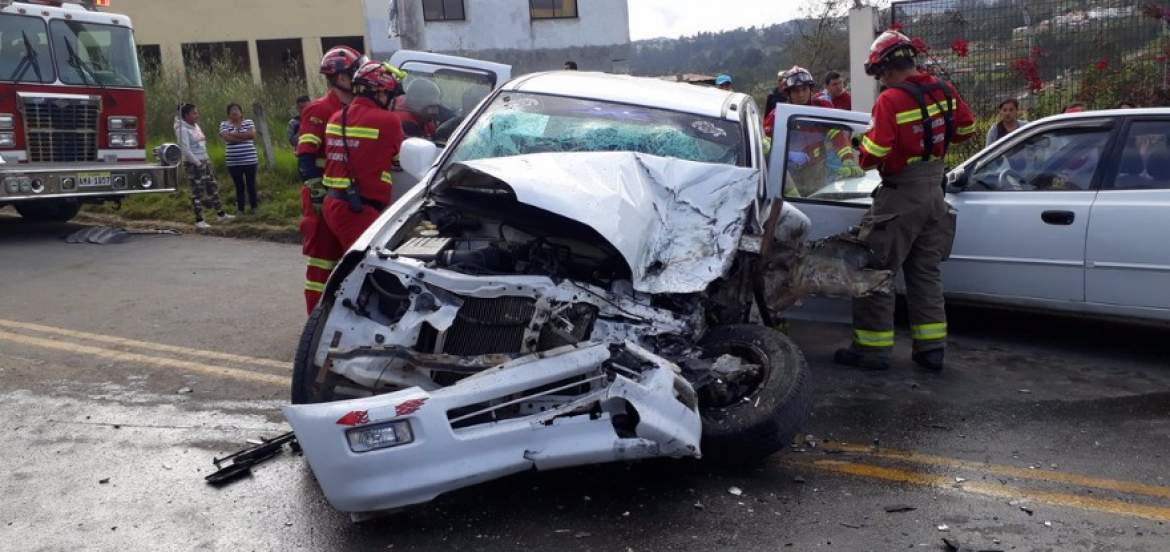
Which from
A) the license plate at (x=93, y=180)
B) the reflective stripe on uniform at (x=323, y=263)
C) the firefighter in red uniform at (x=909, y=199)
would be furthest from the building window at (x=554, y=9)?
the firefighter in red uniform at (x=909, y=199)

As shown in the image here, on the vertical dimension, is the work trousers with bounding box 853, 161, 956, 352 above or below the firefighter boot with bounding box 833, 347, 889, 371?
above

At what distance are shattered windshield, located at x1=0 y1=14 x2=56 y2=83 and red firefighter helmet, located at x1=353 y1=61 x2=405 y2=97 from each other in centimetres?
669

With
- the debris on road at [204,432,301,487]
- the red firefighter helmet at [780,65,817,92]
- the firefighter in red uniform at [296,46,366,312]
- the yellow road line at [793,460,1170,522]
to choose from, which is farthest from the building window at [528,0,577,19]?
the yellow road line at [793,460,1170,522]

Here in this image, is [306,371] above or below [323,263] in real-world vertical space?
below

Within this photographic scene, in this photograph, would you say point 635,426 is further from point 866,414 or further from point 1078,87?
point 1078,87

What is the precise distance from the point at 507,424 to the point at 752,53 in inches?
1227

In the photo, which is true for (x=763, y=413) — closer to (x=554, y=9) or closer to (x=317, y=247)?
(x=317, y=247)

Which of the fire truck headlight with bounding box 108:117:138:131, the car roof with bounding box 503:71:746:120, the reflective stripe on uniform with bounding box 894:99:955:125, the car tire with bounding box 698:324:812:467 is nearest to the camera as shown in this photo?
the car tire with bounding box 698:324:812:467

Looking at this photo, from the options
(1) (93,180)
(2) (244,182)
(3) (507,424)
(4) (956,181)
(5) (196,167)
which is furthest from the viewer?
(2) (244,182)

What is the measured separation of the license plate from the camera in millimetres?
11641

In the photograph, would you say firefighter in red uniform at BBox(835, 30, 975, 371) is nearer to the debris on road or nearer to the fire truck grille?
the debris on road

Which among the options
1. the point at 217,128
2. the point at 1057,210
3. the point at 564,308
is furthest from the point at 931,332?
the point at 217,128

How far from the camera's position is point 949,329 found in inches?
287

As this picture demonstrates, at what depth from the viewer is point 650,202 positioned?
4.87 m
